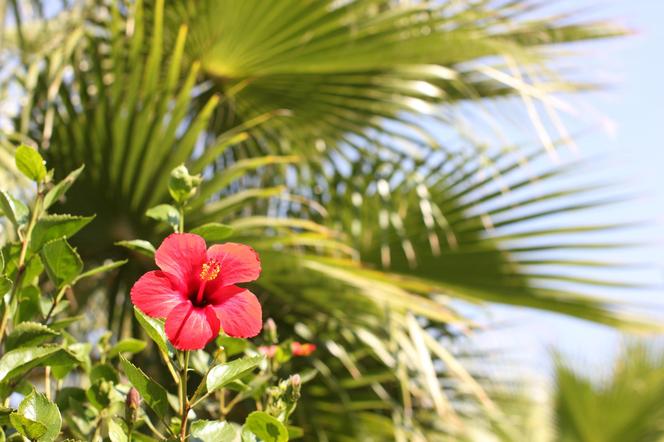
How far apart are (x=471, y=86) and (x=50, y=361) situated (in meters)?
2.12

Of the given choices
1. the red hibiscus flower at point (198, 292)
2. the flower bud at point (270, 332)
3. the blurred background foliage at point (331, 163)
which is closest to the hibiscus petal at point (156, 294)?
the red hibiscus flower at point (198, 292)

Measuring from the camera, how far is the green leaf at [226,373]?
0.51 m

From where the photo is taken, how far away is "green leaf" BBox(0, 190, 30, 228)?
0.57 m

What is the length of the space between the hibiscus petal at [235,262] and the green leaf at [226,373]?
51mm

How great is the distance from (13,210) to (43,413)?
0.51 feet

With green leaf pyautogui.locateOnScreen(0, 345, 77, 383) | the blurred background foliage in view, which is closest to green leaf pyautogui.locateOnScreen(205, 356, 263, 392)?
green leaf pyautogui.locateOnScreen(0, 345, 77, 383)

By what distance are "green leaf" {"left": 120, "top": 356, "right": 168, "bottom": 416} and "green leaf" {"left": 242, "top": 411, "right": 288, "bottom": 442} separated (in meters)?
0.05

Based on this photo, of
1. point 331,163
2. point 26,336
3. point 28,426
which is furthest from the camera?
point 331,163

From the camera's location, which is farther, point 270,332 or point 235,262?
point 270,332

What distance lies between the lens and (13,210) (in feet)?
1.91

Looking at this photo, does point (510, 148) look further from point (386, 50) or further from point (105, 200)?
point (105, 200)

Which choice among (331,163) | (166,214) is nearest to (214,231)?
(166,214)

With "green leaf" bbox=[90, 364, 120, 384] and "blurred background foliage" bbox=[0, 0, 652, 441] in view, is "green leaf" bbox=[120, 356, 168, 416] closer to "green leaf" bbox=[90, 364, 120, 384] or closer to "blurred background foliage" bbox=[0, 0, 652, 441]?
"green leaf" bbox=[90, 364, 120, 384]

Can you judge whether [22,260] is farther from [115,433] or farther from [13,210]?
[115,433]
